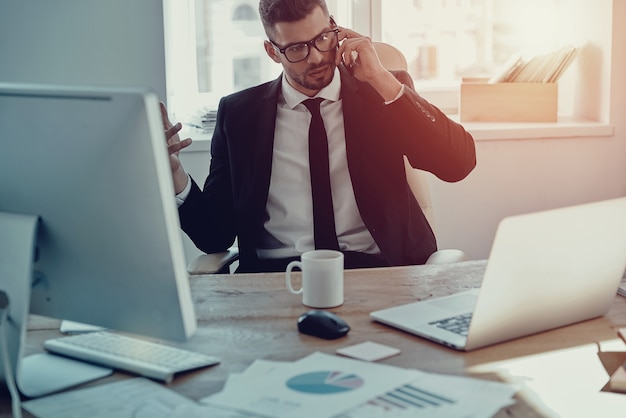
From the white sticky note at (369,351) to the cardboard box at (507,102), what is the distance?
2.16m

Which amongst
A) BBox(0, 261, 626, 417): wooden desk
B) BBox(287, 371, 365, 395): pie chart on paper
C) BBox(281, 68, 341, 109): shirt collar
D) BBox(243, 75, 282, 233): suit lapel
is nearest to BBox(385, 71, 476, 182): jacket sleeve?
BBox(281, 68, 341, 109): shirt collar

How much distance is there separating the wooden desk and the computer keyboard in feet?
0.07

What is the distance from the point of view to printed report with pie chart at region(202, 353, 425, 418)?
105cm

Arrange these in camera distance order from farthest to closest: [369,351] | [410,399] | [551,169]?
[551,169] → [369,351] → [410,399]

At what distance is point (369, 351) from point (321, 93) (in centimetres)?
117

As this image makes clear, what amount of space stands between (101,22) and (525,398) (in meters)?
2.24

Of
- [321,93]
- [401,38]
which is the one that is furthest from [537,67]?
[321,93]

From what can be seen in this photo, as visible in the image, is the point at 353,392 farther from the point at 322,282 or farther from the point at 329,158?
the point at 329,158

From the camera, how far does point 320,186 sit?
2.24 meters

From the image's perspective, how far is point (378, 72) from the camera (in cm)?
218

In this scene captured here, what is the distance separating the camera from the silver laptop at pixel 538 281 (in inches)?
48.1

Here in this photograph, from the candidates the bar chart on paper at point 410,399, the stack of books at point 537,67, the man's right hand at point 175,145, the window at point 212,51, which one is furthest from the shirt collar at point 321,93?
the bar chart on paper at point 410,399

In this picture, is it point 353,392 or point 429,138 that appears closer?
point 353,392

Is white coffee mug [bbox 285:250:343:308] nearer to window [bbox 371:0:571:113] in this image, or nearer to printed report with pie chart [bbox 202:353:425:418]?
printed report with pie chart [bbox 202:353:425:418]
